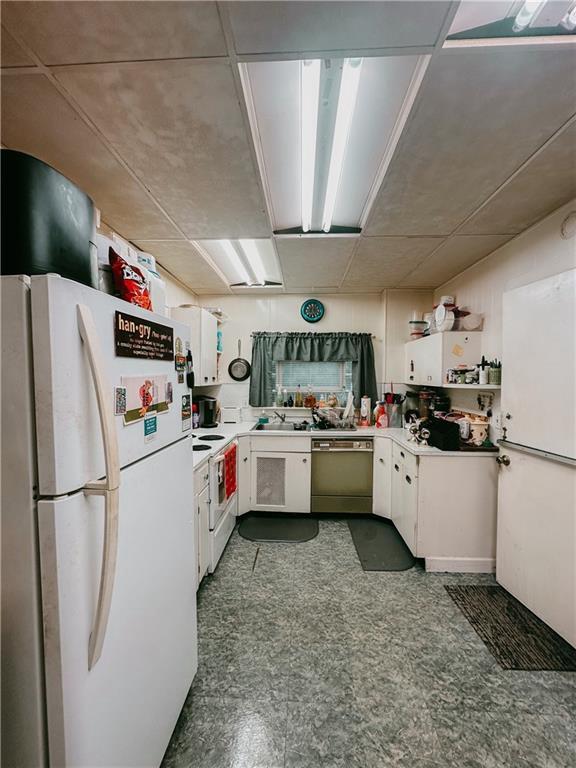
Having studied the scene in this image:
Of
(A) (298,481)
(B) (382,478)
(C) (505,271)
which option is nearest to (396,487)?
(B) (382,478)

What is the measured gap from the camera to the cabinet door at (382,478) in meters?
2.88

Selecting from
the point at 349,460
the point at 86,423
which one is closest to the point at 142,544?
the point at 86,423

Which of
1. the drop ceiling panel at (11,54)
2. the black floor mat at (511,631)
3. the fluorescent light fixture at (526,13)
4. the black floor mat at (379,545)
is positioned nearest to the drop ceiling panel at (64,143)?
the drop ceiling panel at (11,54)

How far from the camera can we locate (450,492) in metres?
2.25

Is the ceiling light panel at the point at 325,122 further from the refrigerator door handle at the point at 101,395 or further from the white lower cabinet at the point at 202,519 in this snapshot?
the white lower cabinet at the point at 202,519

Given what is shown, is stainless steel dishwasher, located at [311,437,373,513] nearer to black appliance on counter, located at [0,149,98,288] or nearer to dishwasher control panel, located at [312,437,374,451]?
dishwasher control panel, located at [312,437,374,451]

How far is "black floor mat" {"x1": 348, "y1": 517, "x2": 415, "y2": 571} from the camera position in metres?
2.31

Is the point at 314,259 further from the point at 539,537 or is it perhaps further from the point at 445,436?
the point at 539,537

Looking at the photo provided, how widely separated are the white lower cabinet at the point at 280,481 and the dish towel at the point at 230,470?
0.98 ft

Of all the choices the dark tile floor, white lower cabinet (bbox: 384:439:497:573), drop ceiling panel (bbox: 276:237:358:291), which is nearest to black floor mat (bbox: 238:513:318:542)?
the dark tile floor

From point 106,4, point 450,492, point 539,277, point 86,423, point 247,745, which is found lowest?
point 247,745

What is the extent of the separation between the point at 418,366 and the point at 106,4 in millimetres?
3080

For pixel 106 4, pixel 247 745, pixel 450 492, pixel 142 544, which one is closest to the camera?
pixel 106 4

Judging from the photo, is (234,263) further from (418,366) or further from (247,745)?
(247,745)
